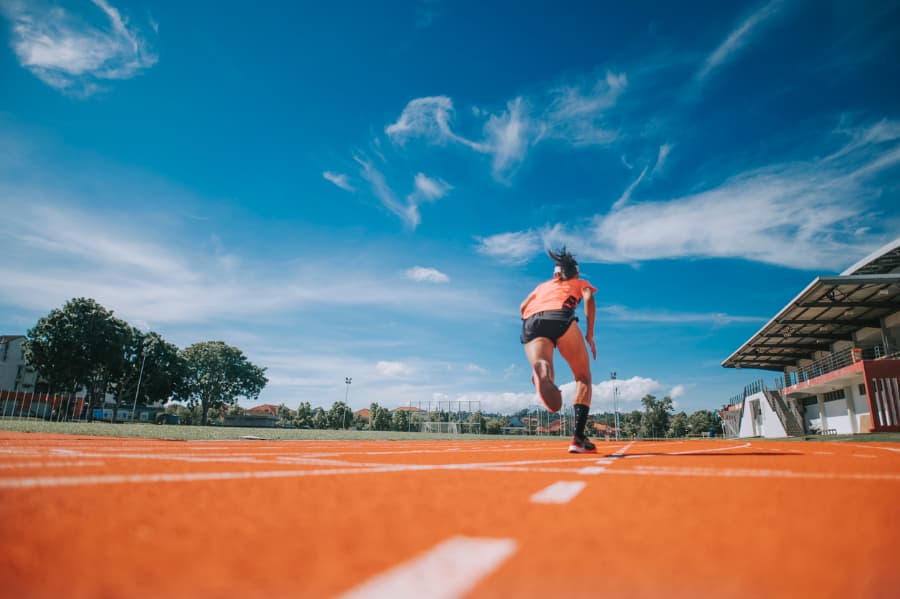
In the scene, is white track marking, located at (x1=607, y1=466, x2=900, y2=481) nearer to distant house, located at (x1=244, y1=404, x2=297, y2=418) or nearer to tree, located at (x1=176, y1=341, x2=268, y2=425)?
tree, located at (x1=176, y1=341, x2=268, y2=425)

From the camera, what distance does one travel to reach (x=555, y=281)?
16.6 feet

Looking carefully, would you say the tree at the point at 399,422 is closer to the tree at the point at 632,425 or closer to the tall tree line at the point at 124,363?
the tall tree line at the point at 124,363

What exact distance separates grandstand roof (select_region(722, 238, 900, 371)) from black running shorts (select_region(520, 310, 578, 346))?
21.2 metres

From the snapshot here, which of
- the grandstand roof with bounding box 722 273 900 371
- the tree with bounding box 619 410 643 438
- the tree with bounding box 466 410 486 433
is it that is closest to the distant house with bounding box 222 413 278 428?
the tree with bounding box 466 410 486 433

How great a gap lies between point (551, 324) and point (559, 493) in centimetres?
318

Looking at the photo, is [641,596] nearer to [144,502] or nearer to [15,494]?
[144,502]

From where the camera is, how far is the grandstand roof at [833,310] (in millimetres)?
21484

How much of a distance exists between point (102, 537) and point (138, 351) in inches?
2257

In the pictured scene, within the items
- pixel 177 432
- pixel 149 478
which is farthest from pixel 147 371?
pixel 149 478

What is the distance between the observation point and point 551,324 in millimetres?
4672

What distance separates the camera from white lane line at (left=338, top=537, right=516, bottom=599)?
0.63 metres

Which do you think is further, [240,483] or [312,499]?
[240,483]

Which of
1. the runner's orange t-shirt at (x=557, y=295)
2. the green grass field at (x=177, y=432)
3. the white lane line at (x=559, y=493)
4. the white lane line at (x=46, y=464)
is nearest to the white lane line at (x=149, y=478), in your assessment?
the white lane line at (x=46, y=464)

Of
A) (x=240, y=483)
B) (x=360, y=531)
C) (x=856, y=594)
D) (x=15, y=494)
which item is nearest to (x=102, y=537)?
(x=360, y=531)
